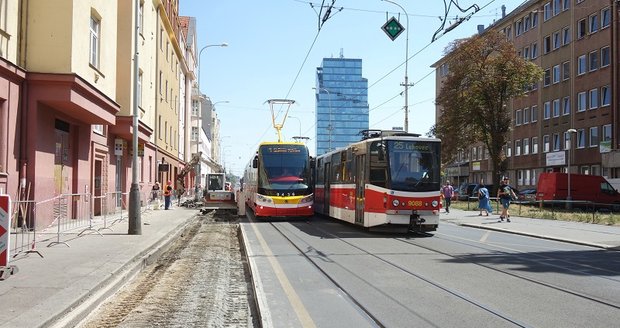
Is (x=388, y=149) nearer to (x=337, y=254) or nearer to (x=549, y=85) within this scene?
(x=337, y=254)

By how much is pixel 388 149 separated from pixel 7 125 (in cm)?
1028

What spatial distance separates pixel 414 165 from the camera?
17.0 meters

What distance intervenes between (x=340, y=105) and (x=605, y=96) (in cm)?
6448

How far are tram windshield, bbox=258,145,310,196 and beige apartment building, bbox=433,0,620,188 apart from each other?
23.5m

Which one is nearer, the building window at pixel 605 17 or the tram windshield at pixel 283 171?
the tram windshield at pixel 283 171

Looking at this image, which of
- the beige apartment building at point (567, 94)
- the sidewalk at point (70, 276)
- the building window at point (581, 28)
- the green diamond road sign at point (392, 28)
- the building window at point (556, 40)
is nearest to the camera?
the sidewalk at point (70, 276)

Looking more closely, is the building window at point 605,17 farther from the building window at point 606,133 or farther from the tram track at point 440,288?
the tram track at point 440,288

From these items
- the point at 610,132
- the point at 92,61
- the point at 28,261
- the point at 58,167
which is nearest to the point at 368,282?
the point at 28,261

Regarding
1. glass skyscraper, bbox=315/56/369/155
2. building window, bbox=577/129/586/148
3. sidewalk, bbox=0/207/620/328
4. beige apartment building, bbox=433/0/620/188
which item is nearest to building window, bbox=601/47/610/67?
beige apartment building, bbox=433/0/620/188

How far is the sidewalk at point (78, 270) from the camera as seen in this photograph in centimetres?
663

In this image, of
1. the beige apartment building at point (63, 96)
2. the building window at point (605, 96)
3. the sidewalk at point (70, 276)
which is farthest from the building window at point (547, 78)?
the sidewalk at point (70, 276)

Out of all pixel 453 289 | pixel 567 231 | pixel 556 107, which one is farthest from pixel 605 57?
pixel 453 289

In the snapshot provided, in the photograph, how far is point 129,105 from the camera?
24641 mm

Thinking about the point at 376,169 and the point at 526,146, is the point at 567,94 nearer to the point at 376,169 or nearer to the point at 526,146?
the point at 526,146
